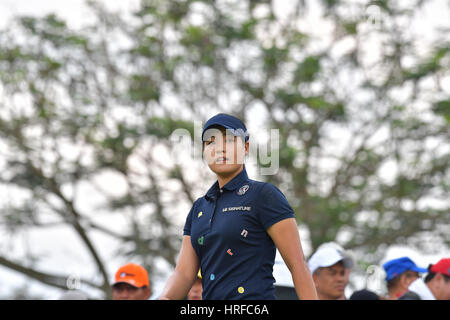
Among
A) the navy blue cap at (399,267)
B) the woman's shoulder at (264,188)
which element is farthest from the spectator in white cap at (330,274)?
the woman's shoulder at (264,188)

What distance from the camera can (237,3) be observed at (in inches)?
475

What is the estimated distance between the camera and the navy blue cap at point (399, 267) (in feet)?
17.1

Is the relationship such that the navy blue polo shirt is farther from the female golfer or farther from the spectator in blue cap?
the spectator in blue cap

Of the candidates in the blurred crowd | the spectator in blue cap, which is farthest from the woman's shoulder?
the spectator in blue cap

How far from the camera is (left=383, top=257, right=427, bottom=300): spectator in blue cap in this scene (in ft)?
17.0

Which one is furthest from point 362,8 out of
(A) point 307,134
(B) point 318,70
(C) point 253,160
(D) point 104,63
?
(D) point 104,63

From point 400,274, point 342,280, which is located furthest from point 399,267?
point 342,280

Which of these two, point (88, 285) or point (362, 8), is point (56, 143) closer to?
point (88, 285)

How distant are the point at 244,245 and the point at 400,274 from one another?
359cm

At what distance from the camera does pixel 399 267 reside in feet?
17.2

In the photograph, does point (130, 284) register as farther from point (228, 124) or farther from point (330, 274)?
point (228, 124)

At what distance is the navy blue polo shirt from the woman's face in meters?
0.10

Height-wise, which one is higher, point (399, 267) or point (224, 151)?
point (399, 267)

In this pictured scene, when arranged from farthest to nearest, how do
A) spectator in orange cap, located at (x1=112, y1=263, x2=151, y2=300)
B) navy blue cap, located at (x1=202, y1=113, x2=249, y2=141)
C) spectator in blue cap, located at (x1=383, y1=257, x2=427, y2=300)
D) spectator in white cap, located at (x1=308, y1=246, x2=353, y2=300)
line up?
spectator in orange cap, located at (x1=112, y1=263, x2=151, y2=300) → spectator in blue cap, located at (x1=383, y1=257, x2=427, y2=300) → spectator in white cap, located at (x1=308, y1=246, x2=353, y2=300) → navy blue cap, located at (x1=202, y1=113, x2=249, y2=141)
